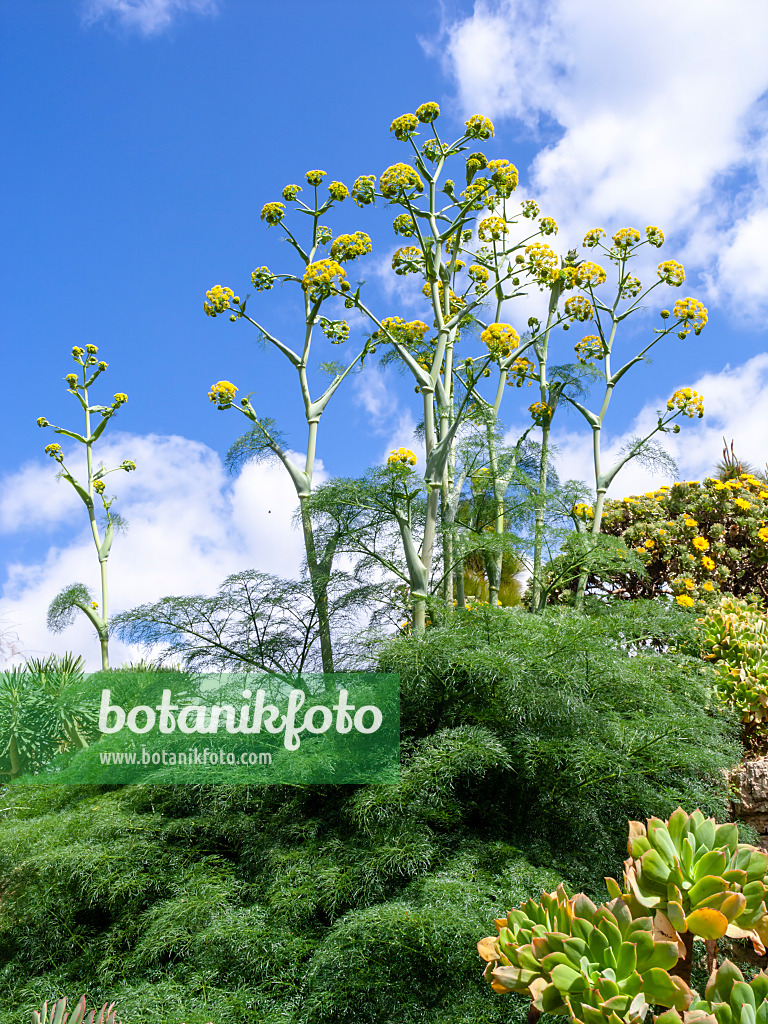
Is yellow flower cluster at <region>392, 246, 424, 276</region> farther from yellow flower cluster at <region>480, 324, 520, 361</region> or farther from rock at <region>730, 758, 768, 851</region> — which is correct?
rock at <region>730, 758, 768, 851</region>

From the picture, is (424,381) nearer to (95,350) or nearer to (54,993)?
(54,993)

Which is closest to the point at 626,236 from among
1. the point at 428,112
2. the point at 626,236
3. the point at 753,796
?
Result: the point at 626,236

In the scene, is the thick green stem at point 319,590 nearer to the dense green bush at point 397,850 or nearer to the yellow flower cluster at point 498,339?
the dense green bush at point 397,850

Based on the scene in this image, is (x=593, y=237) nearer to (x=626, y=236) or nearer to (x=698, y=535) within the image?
(x=626, y=236)

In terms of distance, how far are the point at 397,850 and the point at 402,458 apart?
2001mm

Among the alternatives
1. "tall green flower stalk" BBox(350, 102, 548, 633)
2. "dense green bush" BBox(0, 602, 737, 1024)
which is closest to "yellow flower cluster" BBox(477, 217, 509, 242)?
"tall green flower stalk" BBox(350, 102, 548, 633)

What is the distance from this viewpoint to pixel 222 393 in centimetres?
432

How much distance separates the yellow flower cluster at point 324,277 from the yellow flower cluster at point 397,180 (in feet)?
1.60

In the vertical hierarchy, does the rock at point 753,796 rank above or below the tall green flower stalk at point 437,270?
below

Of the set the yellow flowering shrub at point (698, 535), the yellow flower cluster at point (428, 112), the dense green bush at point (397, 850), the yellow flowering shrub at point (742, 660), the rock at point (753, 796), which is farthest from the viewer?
the yellow flowering shrub at point (698, 535)

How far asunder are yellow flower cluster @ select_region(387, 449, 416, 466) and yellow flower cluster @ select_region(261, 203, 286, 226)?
1.79 meters

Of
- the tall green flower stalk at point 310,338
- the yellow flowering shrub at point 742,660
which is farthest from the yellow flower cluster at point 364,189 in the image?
the yellow flowering shrub at point 742,660

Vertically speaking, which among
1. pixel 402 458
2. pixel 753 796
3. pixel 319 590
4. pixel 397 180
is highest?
pixel 397 180

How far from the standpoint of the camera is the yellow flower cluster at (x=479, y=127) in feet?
13.9
